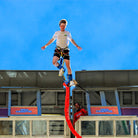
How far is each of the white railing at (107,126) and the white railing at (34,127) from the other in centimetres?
68

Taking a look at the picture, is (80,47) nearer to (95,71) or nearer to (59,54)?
(59,54)

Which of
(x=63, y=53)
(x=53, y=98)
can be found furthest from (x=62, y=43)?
(x=53, y=98)

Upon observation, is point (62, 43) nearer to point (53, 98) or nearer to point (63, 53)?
point (63, 53)

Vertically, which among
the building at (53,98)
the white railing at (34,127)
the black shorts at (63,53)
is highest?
the black shorts at (63,53)

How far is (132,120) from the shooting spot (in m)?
10.1

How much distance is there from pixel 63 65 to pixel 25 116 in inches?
170

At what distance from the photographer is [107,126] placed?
10.1m

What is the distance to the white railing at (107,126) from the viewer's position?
1002 cm

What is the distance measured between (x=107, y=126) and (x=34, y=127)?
113 inches

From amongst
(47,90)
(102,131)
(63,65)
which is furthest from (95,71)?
(63,65)

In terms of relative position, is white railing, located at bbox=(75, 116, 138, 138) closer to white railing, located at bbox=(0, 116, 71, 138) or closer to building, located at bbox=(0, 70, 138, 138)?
building, located at bbox=(0, 70, 138, 138)

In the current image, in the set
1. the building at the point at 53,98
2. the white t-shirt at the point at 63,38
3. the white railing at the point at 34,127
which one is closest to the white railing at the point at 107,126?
the building at the point at 53,98

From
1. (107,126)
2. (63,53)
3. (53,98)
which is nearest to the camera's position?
(63,53)

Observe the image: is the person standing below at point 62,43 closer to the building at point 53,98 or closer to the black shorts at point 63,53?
the black shorts at point 63,53
